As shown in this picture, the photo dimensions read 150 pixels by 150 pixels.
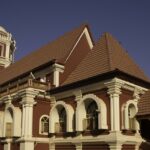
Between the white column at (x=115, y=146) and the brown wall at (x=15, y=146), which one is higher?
the white column at (x=115, y=146)

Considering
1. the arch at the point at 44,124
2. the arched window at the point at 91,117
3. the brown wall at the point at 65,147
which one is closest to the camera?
the arched window at the point at 91,117

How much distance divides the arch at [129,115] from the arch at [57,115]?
382 centimetres

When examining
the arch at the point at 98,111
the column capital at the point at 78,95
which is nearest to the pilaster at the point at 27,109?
the column capital at the point at 78,95

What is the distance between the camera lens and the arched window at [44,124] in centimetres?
2138

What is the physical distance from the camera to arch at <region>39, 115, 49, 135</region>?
21291 millimetres

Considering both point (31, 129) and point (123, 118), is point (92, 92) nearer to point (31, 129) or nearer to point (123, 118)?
point (123, 118)

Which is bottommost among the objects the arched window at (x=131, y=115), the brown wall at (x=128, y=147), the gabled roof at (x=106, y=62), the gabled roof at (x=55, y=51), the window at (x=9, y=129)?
the brown wall at (x=128, y=147)

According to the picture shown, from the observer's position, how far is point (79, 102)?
1970 cm

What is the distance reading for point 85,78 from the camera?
65.1ft

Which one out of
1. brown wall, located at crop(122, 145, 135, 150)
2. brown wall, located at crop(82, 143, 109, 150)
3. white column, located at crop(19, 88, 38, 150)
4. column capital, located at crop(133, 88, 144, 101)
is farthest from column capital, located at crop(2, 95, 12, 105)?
brown wall, located at crop(122, 145, 135, 150)

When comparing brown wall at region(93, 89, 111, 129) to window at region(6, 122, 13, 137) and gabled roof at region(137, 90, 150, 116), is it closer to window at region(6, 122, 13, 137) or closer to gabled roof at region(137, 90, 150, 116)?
gabled roof at region(137, 90, 150, 116)

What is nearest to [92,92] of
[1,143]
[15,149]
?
[15,149]

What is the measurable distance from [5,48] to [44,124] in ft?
71.4

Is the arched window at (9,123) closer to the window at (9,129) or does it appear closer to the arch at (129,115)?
the window at (9,129)
